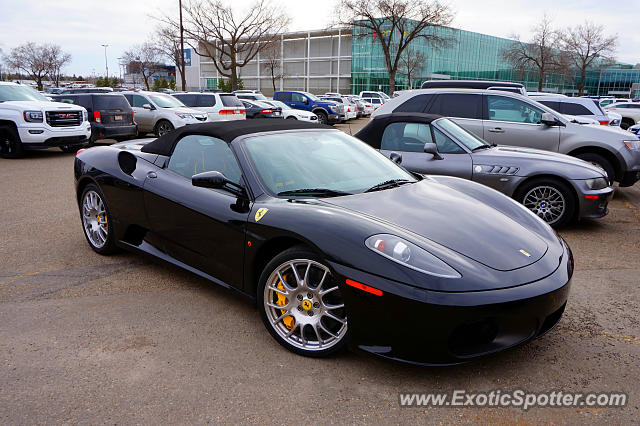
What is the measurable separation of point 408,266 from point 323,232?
557mm

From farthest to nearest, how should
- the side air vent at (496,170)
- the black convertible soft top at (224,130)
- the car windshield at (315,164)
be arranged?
the side air vent at (496,170), the black convertible soft top at (224,130), the car windshield at (315,164)

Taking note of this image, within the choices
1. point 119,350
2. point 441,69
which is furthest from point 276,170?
point 441,69

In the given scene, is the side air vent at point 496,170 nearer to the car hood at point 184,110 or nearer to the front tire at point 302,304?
the front tire at point 302,304

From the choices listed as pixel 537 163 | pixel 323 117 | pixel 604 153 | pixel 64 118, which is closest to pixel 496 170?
pixel 537 163

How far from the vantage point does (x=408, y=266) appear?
8.26 feet

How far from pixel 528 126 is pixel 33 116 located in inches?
454

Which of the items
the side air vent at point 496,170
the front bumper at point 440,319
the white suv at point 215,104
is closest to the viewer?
the front bumper at point 440,319

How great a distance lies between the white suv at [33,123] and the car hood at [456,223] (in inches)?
453

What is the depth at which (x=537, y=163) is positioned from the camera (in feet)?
19.4

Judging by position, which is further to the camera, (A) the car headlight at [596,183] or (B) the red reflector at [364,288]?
(A) the car headlight at [596,183]

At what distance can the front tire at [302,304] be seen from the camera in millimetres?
2816

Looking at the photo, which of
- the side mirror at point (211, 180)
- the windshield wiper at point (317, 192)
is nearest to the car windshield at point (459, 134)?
the windshield wiper at point (317, 192)

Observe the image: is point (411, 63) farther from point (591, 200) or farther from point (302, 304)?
point (302, 304)

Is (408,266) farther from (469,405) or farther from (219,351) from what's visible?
(219,351)
